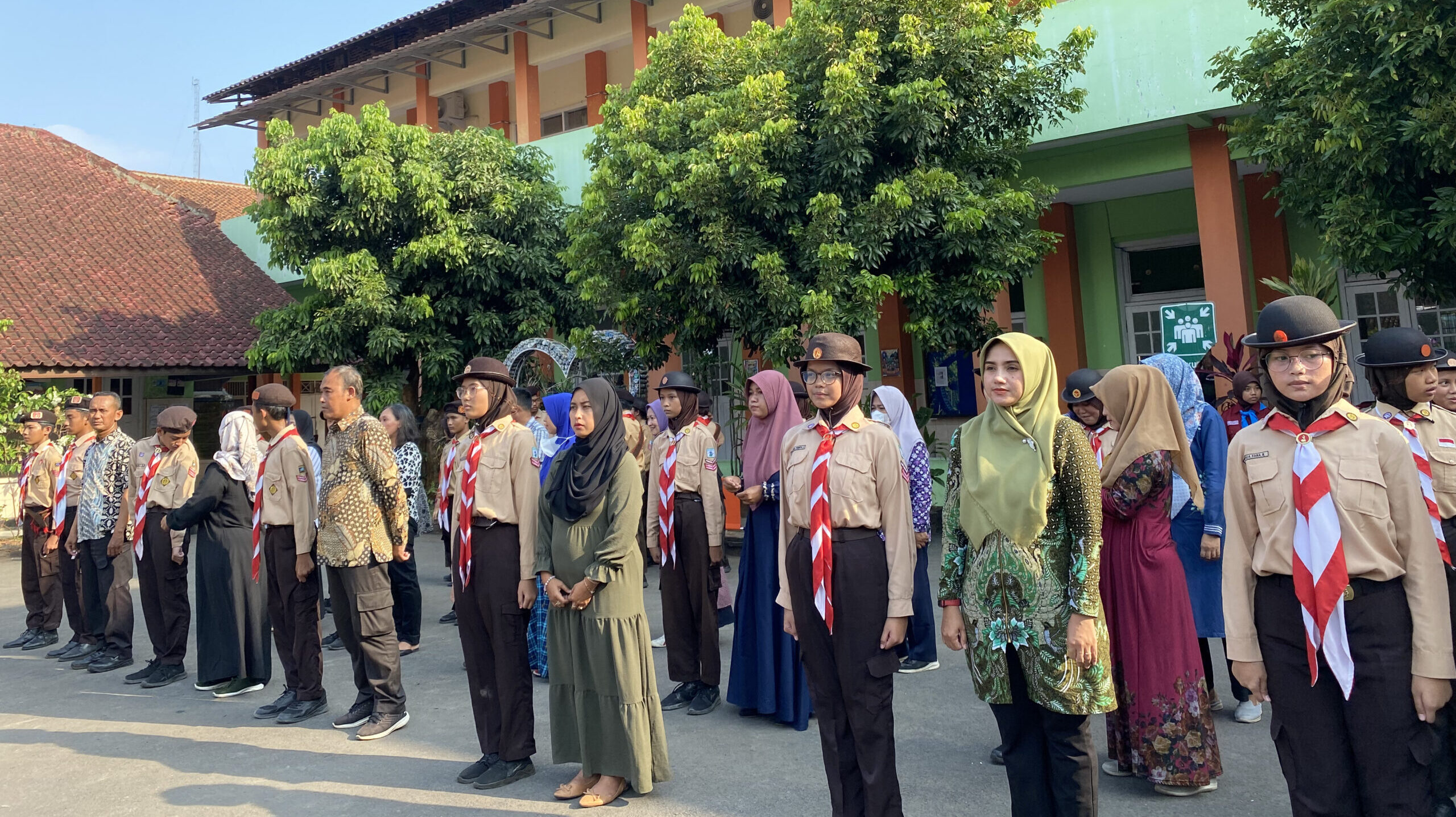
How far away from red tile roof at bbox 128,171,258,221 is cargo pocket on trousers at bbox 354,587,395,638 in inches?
837

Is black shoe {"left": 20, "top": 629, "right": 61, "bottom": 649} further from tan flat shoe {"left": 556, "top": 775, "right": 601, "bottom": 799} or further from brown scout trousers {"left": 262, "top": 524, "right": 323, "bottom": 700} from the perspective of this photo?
tan flat shoe {"left": 556, "top": 775, "right": 601, "bottom": 799}

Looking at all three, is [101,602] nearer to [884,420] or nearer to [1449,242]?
[884,420]

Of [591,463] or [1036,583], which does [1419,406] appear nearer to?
[1036,583]

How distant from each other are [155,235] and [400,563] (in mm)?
16486

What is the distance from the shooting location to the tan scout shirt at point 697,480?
5.82 m

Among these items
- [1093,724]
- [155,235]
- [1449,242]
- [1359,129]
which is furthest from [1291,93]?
[155,235]

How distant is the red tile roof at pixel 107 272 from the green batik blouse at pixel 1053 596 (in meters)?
16.9

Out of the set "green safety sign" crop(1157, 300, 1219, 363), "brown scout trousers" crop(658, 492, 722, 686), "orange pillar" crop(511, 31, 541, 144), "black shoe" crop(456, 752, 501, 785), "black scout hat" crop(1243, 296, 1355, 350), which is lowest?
"black shoe" crop(456, 752, 501, 785)

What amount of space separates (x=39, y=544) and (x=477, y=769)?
6.10m

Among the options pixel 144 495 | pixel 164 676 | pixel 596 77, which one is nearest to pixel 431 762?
pixel 164 676

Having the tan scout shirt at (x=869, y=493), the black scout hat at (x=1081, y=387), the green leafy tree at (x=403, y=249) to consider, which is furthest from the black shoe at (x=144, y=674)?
the green leafy tree at (x=403, y=249)

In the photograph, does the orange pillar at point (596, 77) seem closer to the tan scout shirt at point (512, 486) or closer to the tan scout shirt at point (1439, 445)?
the tan scout shirt at point (512, 486)

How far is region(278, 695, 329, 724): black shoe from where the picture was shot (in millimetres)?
5633

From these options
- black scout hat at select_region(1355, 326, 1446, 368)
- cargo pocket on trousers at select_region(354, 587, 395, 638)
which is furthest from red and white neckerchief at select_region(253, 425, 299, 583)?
black scout hat at select_region(1355, 326, 1446, 368)
